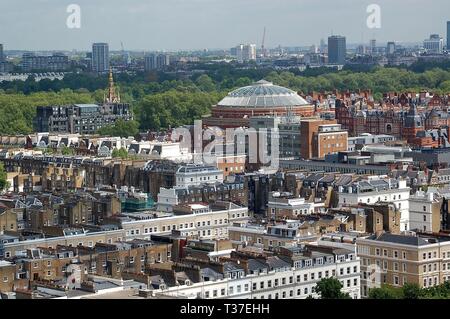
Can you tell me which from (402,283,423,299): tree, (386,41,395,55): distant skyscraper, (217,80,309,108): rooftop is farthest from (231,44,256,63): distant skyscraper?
(402,283,423,299): tree

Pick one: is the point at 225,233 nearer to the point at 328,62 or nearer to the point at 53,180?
the point at 53,180

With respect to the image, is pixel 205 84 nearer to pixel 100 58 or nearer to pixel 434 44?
pixel 100 58

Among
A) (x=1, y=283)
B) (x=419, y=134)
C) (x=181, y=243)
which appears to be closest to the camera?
(x=1, y=283)

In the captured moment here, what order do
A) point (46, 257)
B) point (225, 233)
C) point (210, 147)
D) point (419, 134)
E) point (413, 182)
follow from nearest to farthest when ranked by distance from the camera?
point (46, 257) < point (225, 233) < point (413, 182) < point (210, 147) < point (419, 134)

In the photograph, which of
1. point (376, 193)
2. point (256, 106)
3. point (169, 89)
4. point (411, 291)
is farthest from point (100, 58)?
point (411, 291)

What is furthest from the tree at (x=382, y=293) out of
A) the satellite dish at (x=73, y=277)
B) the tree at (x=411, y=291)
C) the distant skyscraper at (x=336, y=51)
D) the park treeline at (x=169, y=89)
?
the distant skyscraper at (x=336, y=51)

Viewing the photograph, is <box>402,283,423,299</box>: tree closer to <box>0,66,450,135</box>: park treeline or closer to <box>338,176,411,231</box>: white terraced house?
<box>338,176,411,231</box>: white terraced house

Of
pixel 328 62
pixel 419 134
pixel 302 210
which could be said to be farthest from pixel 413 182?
pixel 328 62
